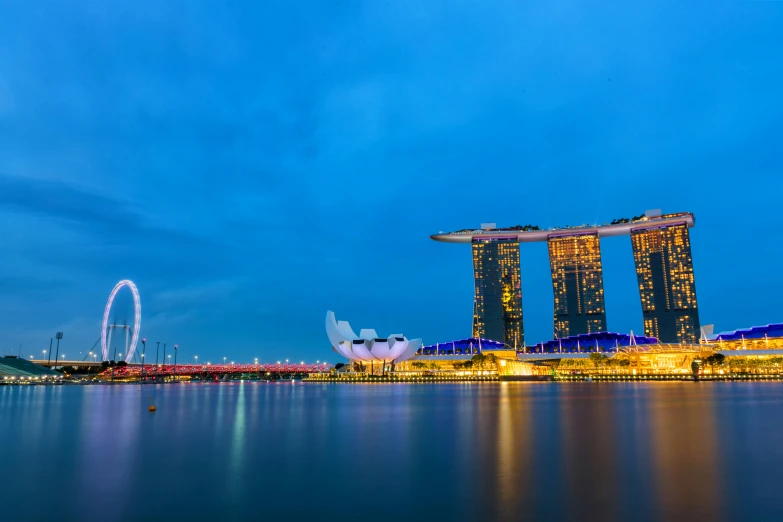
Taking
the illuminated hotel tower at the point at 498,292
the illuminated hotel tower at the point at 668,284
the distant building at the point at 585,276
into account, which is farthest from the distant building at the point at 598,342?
the illuminated hotel tower at the point at 498,292

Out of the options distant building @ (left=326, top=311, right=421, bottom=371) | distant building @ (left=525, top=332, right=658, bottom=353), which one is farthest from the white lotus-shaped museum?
distant building @ (left=525, top=332, right=658, bottom=353)

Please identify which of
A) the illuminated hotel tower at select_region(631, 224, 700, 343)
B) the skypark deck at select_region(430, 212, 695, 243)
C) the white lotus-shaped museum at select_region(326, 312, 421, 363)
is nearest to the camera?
the white lotus-shaped museum at select_region(326, 312, 421, 363)

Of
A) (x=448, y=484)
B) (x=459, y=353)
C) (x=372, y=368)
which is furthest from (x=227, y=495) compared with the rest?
(x=459, y=353)

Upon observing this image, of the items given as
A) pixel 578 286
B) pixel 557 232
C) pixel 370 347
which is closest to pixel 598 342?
pixel 578 286

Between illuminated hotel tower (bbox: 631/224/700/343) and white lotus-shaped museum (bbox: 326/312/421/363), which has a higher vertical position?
illuminated hotel tower (bbox: 631/224/700/343)

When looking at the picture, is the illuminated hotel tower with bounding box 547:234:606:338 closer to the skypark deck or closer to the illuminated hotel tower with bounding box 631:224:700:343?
the skypark deck

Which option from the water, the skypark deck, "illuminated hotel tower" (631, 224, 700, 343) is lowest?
the water

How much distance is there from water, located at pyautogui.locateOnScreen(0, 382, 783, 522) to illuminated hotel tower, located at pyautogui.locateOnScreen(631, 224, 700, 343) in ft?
487

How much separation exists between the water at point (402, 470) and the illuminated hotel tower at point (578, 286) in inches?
6077

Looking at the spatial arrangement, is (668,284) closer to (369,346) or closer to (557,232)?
(557,232)

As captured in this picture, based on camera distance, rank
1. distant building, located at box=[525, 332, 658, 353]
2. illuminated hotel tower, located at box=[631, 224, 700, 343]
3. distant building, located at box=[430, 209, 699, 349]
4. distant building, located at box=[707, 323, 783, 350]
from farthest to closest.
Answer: distant building, located at box=[430, 209, 699, 349]
illuminated hotel tower, located at box=[631, 224, 700, 343]
distant building, located at box=[525, 332, 658, 353]
distant building, located at box=[707, 323, 783, 350]

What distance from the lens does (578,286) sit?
17850 cm

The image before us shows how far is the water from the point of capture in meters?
10.8

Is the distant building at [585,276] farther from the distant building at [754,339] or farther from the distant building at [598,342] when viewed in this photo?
the distant building at [754,339]
